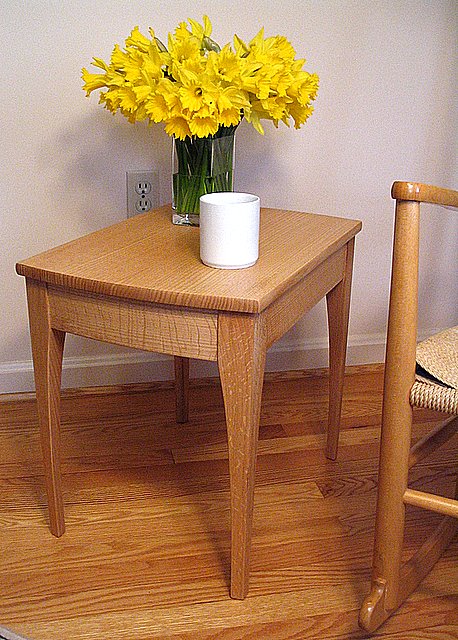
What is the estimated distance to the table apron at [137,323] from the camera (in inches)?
40.4

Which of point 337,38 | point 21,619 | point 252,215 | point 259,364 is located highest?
point 337,38

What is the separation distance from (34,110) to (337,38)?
2.10 ft

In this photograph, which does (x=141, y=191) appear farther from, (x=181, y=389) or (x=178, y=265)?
(x=178, y=265)

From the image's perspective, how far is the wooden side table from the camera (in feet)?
3.33

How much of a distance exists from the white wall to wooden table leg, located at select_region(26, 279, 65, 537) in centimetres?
53

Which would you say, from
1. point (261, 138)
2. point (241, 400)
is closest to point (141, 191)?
point (261, 138)

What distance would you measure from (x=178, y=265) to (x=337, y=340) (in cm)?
43

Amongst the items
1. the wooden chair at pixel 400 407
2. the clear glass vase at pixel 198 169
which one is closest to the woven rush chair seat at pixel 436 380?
the wooden chair at pixel 400 407

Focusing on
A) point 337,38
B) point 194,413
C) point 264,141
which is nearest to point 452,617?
point 194,413

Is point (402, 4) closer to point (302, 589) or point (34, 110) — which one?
point (34, 110)

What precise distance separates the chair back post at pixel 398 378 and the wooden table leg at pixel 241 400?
0.17m

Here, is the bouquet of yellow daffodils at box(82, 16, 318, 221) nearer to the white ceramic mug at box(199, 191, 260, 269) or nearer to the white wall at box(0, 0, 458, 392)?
the white ceramic mug at box(199, 191, 260, 269)

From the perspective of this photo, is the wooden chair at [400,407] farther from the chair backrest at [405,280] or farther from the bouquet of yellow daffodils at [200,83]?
the bouquet of yellow daffodils at [200,83]

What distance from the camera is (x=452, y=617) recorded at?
1.13 m
